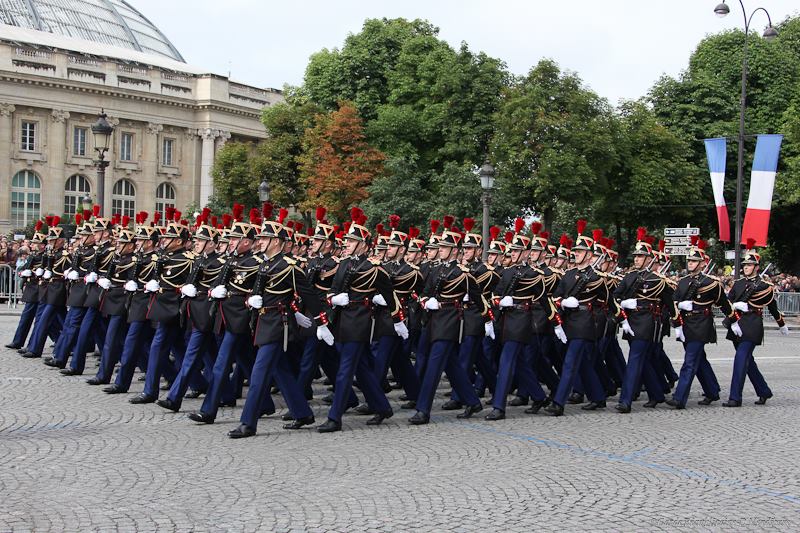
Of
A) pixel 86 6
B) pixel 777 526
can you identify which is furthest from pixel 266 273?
pixel 86 6

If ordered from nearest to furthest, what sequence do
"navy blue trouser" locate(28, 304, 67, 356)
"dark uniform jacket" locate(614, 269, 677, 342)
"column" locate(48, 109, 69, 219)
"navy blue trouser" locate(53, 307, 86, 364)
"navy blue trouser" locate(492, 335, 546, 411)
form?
"navy blue trouser" locate(492, 335, 546, 411) < "dark uniform jacket" locate(614, 269, 677, 342) < "navy blue trouser" locate(53, 307, 86, 364) < "navy blue trouser" locate(28, 304, 67, 356) < "column" locate(48, 109, 69, 219)

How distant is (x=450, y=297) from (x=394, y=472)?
3.62 m

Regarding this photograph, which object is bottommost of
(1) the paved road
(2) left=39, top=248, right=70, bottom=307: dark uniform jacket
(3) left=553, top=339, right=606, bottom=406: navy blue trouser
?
(1) the paved road

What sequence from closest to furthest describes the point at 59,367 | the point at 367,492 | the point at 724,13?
1. the point at 367,492
2. the point at 59,367
3. the point at 724,13

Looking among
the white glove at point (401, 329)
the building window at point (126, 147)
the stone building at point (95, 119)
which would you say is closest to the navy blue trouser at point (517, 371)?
the white glove at point (401, 329)

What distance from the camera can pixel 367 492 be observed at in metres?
8.02

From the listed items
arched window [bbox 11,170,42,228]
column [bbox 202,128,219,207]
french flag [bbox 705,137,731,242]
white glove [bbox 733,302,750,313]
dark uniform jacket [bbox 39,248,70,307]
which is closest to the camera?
white glove [bbox 733,302,750,313]

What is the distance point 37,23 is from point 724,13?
67399 mm

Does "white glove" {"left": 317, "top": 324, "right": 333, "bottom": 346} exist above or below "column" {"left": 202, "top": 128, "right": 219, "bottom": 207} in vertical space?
below

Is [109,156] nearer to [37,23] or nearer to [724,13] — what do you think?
[37,23]

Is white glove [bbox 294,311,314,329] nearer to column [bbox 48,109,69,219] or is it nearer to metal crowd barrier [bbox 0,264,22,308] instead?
metal crowd barrier [bbox 0,264,22,308]

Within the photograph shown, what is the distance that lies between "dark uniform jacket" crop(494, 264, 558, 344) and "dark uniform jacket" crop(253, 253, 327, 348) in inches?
101

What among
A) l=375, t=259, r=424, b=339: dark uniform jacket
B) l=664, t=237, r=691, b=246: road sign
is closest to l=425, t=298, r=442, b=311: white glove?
l=375, t=259, r=424, b=339: dark uniform jacket

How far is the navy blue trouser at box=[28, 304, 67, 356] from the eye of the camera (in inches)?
662
